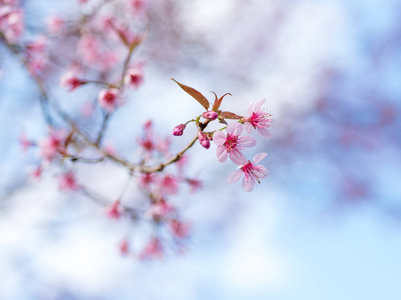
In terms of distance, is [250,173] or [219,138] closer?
[219,138]

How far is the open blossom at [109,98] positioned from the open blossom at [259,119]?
1203 millimetres

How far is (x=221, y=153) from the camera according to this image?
4.50 feet

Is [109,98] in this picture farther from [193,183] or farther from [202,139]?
[202,139]


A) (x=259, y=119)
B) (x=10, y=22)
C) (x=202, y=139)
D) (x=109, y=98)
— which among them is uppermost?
(x=10, y=22)

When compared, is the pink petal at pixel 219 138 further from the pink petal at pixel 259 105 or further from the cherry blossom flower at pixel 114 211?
the cherry blossom flower at pixel 114 211

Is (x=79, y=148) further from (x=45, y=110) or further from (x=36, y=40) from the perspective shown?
(x=36, y=40)

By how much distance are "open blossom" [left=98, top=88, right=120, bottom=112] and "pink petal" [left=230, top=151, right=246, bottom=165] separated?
1.19 metres

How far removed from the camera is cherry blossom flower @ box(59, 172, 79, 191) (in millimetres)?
2984

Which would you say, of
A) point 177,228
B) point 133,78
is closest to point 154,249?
point 177,228

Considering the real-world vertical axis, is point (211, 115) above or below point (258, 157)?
below

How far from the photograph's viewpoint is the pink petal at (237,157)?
55.5 inches

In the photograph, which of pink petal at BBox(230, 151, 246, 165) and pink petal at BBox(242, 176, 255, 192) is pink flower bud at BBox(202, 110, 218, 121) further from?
pink petal at BBox(242, 176, 255, 192)

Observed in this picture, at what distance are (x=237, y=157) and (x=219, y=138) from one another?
0.46 feet

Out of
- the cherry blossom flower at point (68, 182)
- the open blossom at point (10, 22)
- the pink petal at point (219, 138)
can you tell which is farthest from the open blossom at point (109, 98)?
the pink petal at point (219, 138)
